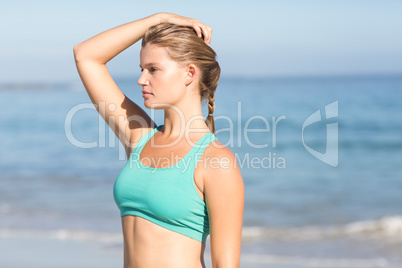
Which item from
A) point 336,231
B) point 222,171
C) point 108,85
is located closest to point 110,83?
point 108,85

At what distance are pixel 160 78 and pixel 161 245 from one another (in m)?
0.70

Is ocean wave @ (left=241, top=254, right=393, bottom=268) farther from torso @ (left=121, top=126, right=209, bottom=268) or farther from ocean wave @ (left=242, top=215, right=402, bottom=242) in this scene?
torso @ (left=121, top=126, right=209, bottom=268)

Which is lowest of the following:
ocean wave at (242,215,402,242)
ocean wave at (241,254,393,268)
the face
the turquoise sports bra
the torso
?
ocean wave at (241,254,393,268)

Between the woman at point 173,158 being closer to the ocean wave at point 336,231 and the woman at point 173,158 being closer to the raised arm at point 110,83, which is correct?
the raised arm at point 110,83

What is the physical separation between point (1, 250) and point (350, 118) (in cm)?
1668

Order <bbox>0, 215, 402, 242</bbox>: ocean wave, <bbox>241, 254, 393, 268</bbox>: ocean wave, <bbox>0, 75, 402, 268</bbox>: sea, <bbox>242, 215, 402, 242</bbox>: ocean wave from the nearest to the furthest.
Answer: <bbox>241, 254, 393, 268</bbox>: ocean wave → <bbox>0, 75, 402, 268</bbox>: sea → <bbox>0, 215, 402, 242</bbox>: ocean wave → <bbox>242, 215, 402, 242</bbox>: ocean wave

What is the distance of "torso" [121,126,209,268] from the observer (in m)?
2.45

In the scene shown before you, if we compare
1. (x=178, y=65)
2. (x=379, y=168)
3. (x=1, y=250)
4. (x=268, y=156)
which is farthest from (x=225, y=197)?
(x=268, y=156)

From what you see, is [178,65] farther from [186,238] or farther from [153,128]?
[186,238]

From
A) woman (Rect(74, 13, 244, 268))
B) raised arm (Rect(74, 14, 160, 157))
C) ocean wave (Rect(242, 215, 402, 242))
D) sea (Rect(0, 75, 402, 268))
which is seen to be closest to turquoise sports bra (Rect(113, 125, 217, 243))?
woman (Rect(74, 13, 244, 268))

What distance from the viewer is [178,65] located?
2553mm

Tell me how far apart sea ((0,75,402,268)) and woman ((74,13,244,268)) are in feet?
3.31

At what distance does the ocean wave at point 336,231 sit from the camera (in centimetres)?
744

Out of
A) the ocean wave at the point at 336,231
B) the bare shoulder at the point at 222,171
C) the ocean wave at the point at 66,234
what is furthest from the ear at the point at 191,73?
the ocean wave at the point at 336,231
